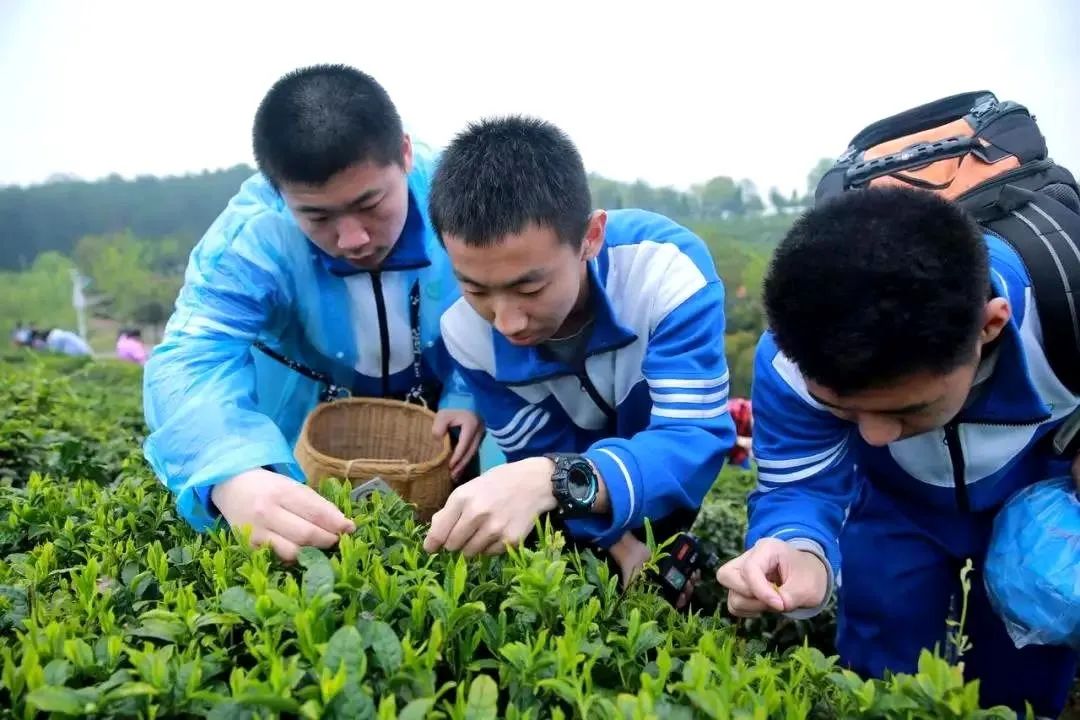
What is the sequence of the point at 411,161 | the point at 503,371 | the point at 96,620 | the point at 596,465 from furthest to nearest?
the point at 411,161, the point at 503,371, the point at 596,465, the point at 96,620

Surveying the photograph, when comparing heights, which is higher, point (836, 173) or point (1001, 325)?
point (836, 173)

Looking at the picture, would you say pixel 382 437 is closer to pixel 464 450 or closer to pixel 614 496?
pixel 464 450

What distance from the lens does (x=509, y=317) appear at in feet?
7.09

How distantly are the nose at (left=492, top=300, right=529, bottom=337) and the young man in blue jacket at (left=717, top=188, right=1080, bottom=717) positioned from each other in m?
0.61

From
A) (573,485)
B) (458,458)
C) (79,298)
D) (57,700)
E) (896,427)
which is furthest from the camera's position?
(79,298)

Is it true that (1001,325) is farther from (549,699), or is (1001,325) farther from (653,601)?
(549,699)

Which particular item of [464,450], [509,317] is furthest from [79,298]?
[509,317]

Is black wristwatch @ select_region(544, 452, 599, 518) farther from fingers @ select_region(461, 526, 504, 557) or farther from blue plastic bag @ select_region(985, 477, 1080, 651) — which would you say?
blue plastic bag @ select_region(985, 477, 1080, 651)

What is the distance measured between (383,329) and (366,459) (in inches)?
18.7

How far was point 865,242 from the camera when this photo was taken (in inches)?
64.8

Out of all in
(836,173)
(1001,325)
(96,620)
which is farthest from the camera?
(836,173)

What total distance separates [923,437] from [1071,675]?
1.11m

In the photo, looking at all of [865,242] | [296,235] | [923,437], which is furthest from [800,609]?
[296,235]

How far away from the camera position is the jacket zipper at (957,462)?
2.18m
